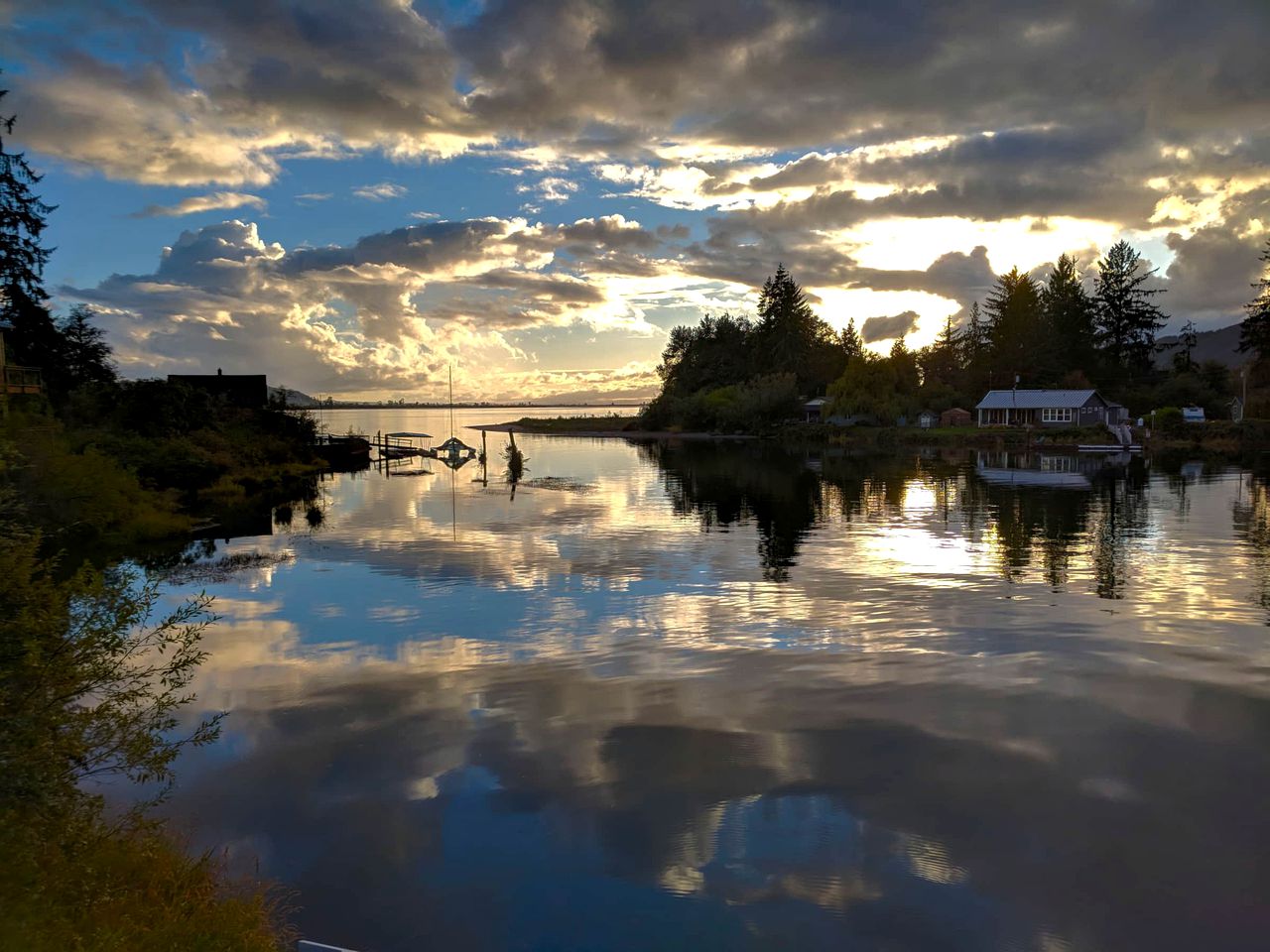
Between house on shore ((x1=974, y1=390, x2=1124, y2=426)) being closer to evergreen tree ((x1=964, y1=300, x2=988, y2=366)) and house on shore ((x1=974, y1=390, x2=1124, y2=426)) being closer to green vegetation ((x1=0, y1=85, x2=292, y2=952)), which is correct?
evergreen tree ((x1=964, y1=300, x2=988, y2=366))

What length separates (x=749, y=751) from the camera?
12352 millimetres

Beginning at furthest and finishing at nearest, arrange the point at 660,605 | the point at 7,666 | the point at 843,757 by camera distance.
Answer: the point at 660,605 < the point at 843,757 < the point at 7,666

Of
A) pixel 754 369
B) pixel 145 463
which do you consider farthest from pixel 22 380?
pixel 754 369

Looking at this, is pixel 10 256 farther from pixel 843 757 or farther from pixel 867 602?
pixel 843 757

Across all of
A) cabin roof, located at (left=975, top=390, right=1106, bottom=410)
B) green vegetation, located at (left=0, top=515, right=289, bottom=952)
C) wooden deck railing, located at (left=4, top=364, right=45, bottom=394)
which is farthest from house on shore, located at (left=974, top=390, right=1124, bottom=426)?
green vegetation, located at (left=0, top=515, right=289, bottom=952)

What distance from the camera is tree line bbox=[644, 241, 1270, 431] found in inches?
4875

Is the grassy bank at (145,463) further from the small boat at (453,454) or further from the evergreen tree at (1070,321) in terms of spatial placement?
the evergreen tree at (1070,321)

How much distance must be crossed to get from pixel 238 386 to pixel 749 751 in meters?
69.9

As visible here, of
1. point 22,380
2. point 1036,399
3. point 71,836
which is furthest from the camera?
point 1036,399

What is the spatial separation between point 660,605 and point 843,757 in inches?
380

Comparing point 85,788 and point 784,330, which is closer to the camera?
point 85,788

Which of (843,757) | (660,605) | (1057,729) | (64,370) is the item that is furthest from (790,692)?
(64,370)

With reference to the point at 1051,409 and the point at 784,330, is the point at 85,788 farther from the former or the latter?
the point at 784,330

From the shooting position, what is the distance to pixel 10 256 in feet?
172
